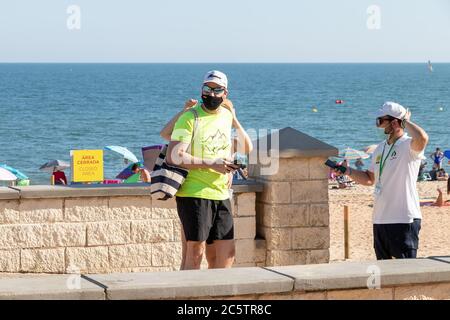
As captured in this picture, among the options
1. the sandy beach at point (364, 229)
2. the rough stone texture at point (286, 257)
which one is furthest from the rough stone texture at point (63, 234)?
the sandy beach at point (364, 229)

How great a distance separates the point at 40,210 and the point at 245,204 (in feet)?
6.29

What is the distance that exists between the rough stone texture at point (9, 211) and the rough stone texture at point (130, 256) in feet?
2.96

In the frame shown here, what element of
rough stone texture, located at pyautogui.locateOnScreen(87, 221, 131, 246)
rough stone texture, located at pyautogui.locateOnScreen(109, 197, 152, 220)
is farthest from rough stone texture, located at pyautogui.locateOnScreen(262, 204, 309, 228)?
rough stone texture, located at pyautogui.locateOnScreen(87, 221, 131, 246)

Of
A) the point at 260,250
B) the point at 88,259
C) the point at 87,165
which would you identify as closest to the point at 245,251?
the point at 260,250

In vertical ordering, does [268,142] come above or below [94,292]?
above

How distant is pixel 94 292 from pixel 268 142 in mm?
4733

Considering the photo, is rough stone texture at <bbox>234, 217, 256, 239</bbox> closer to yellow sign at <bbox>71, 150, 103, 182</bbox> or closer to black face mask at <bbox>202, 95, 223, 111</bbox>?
black face mask at <bbox>202, 95, 223, 111</bbox>

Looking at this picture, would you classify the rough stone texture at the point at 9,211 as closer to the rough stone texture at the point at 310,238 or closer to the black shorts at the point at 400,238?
the rough stone texture at the point at 310,238

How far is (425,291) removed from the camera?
5836mm

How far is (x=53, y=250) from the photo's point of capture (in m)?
9.36

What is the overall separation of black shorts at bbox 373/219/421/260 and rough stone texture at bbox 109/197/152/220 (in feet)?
9.00

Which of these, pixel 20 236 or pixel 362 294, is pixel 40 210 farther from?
pixel 362 294
